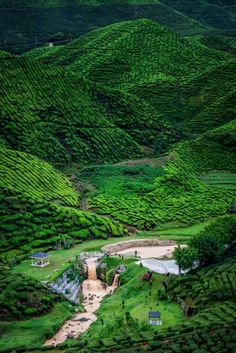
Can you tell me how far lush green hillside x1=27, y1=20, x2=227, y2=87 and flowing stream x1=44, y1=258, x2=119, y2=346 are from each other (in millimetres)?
78344

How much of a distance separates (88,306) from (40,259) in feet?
24.2

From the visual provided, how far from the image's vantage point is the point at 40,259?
6041 cm

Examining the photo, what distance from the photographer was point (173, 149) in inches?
4188

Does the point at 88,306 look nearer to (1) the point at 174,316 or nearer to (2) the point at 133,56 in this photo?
(1) the point at 174,316

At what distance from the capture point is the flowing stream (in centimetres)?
4875

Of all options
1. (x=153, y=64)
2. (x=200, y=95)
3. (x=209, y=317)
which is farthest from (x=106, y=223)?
(x=153, y=64)

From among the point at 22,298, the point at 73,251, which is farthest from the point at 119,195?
the point at 22,298

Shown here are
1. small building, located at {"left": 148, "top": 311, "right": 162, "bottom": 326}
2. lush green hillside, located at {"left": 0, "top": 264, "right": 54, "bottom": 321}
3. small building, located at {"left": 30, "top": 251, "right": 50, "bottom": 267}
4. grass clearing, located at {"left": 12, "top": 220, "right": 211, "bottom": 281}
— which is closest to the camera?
small building, located at {"left": 148, "top": 311, "right": 162, "bottom": 326}

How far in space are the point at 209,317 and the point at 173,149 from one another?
62.1 m

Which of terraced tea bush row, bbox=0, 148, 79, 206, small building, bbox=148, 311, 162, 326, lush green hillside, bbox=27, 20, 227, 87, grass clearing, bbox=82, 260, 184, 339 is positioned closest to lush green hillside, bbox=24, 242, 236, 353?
grass clearing, bbox=82, 260, 184, 339

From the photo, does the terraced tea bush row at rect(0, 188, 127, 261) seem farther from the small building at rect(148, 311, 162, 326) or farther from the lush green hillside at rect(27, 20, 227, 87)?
the lush green hillside at rect(27, 20, 227, 87)

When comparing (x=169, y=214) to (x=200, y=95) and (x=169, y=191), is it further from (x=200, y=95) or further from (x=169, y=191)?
(x=200, y=95)

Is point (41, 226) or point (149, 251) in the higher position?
point (41, 226)

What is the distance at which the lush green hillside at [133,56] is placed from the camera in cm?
13962
